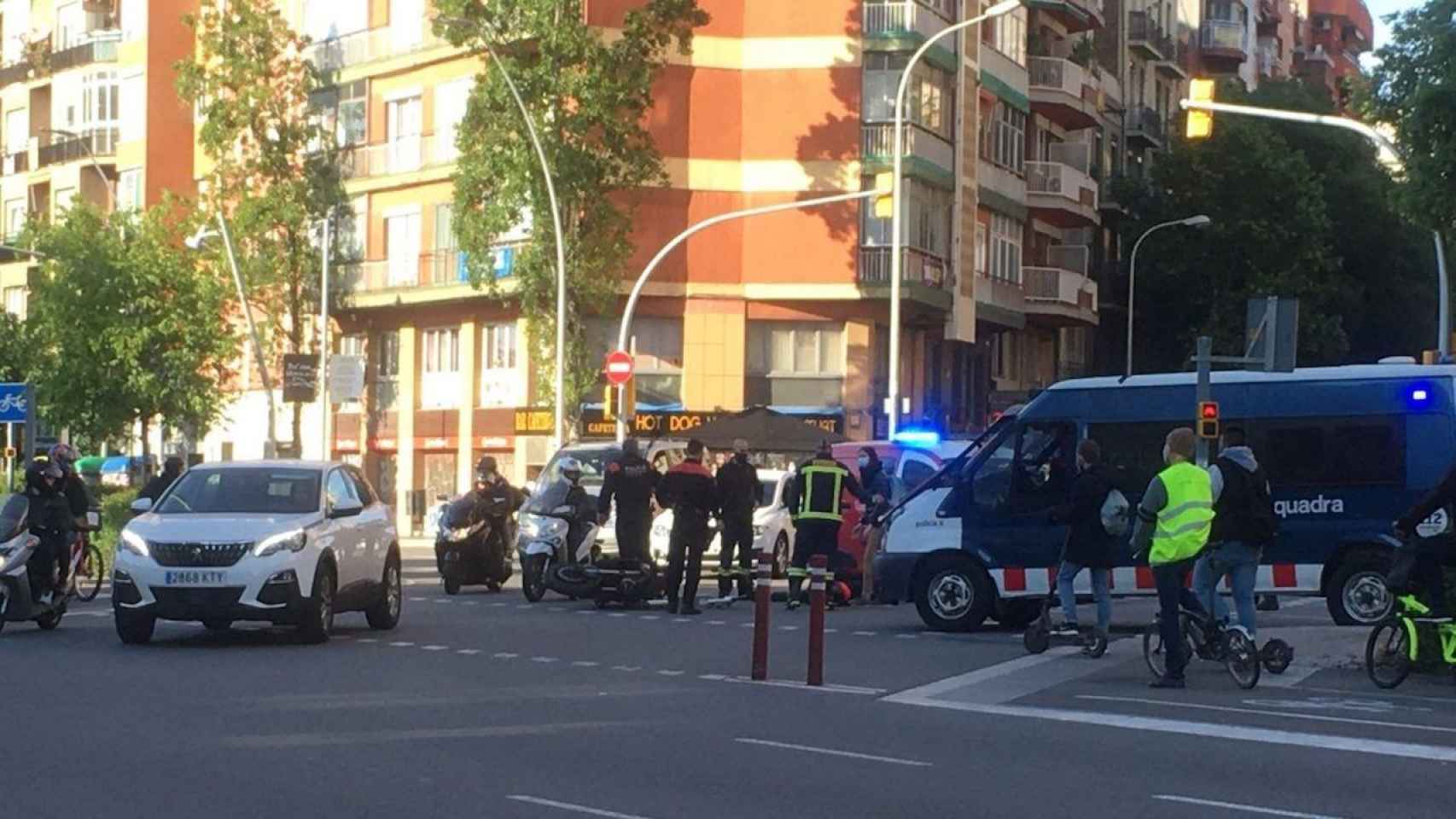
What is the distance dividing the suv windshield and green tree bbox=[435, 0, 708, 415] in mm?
27609

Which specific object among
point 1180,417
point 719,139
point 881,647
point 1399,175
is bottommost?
point 881,647

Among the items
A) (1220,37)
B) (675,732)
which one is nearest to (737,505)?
(675,732)

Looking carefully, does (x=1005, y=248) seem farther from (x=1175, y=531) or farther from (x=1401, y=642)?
(x=1175, y=531)

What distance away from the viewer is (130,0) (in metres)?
71.2

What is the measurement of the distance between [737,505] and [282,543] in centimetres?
768

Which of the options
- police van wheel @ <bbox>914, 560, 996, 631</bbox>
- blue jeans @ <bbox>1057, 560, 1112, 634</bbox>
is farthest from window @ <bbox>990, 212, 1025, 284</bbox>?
blue jeans @ <bbox>1057, 560, 1112, 634</bbox>

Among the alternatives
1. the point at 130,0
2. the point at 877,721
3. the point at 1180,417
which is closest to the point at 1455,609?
the point at 877,721

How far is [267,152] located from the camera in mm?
59094

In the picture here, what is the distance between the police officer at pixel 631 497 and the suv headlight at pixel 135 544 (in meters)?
7.40

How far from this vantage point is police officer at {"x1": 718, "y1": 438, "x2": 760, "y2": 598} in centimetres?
2756

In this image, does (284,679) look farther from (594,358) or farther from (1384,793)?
(594,358)

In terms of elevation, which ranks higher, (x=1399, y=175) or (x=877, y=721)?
(x=1399, y=175)

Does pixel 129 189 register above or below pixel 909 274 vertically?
above

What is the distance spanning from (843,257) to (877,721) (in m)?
37.8
